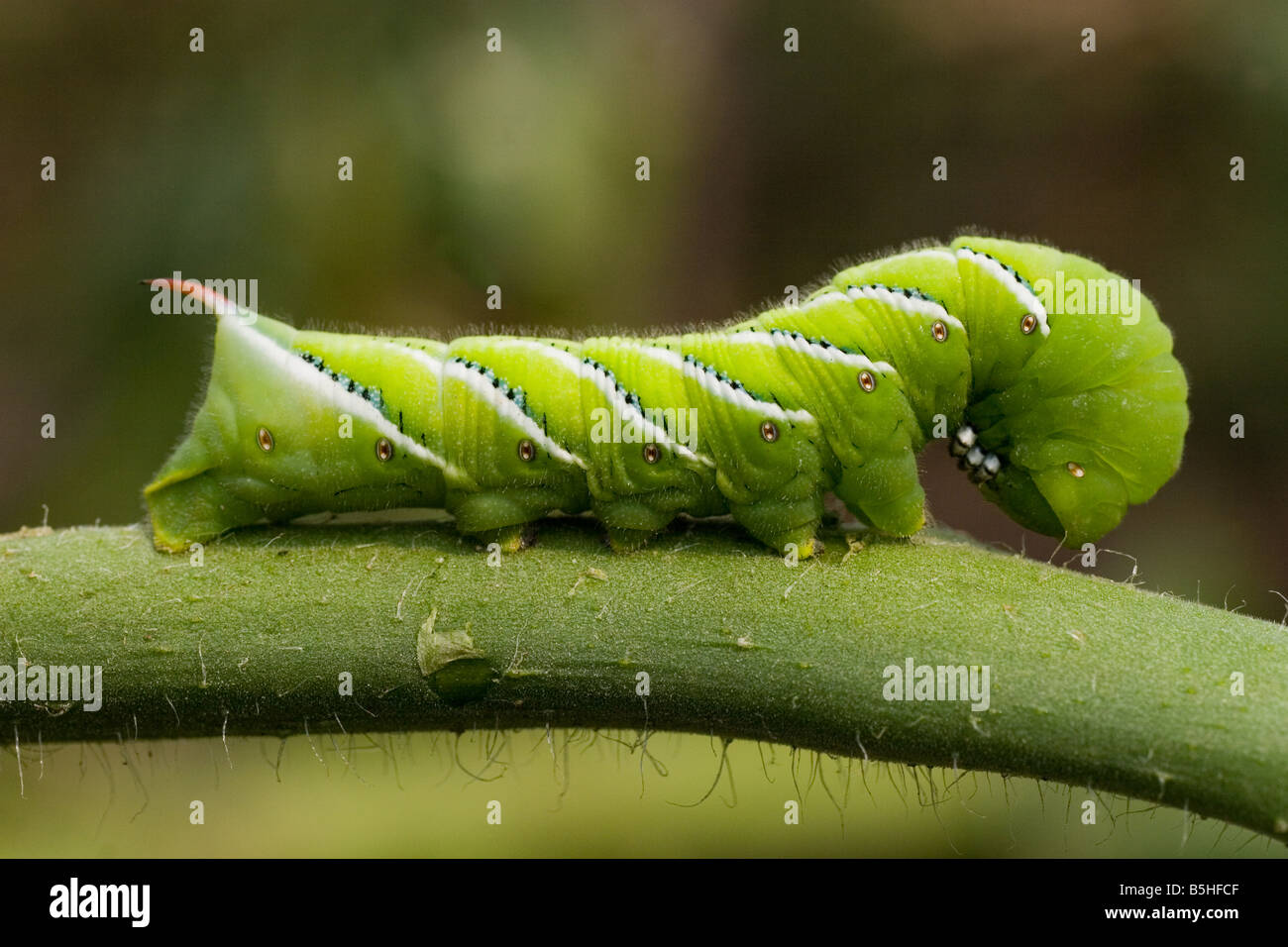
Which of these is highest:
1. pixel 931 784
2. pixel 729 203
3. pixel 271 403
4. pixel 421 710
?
pixel 729 203

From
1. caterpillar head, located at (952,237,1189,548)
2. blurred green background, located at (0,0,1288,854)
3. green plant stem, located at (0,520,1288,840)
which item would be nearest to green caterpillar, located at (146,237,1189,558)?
caterpillar head, located at (952,237,1189,548)

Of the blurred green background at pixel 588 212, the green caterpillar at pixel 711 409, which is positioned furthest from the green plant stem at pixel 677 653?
the green caterpillar at pixel 711 409

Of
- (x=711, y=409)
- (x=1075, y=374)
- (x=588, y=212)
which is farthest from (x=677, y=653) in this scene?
(x=588, y=212)

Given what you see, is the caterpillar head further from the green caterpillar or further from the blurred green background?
the blurred green background

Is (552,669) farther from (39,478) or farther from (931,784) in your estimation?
(39,478)

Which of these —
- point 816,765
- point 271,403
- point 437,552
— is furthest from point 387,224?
point 816,765

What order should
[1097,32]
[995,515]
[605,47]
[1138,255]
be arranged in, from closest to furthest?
[605,47] → [1097,32] → [1138,255] → [995,515]
